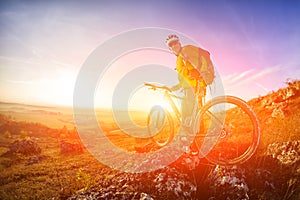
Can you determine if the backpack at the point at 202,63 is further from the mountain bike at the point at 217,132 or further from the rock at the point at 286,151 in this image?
the rock at the point at 286,151

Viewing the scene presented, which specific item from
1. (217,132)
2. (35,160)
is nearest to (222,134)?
(217,132)

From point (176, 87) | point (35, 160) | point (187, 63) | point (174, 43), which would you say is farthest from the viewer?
point (35, 160)

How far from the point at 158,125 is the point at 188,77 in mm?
3231

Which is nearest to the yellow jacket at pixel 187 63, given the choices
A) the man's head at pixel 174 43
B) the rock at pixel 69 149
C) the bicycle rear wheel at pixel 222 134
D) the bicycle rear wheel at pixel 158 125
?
the man's head at pixel 174 43

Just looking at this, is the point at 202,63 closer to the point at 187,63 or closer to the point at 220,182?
the point at 187,63

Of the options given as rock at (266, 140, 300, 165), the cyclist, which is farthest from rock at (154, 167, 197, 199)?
rock at (266, 140, 300, 165)

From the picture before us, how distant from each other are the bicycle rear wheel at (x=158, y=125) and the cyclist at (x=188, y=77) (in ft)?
4.61

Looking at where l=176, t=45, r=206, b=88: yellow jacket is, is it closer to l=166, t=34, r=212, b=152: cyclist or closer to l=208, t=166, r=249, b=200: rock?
l=166, t=34, r=212, b=152: cyclist

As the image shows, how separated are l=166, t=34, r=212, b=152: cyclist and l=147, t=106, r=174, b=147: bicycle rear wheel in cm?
141

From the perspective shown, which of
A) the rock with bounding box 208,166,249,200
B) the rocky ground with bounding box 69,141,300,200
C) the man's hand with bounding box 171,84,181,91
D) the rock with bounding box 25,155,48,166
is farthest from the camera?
the rock with bounding box 25,155,48,166

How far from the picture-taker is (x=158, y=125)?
29.2 ft

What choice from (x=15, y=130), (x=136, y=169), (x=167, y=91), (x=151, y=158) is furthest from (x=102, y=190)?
(x=15, y=130)

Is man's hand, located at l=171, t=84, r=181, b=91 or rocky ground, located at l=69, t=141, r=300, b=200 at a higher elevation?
man's hand, located at l=171, t=84, r=181, b=91

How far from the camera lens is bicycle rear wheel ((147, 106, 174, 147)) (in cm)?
845
